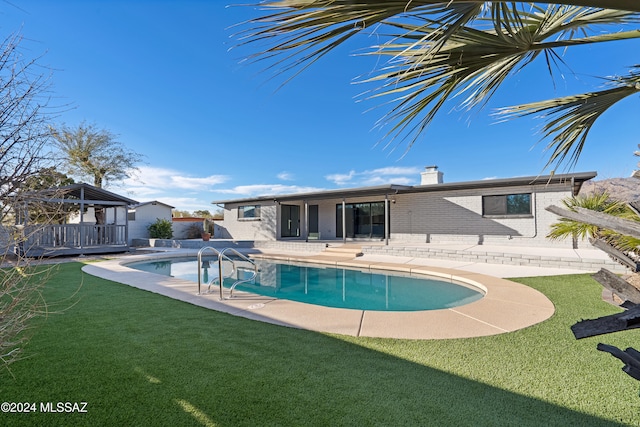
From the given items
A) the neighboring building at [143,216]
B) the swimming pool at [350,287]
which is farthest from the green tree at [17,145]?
the neighboring building at [143,216]

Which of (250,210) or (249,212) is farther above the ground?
(250,210)

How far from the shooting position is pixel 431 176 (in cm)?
1562

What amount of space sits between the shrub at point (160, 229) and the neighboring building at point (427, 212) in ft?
13.9

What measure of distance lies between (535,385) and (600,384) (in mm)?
537

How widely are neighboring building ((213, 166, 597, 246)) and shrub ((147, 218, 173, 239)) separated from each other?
→ 13.9 ft

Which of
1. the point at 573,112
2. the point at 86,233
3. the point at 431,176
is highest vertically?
the point at 431,176

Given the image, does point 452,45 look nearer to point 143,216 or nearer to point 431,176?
point 431,176

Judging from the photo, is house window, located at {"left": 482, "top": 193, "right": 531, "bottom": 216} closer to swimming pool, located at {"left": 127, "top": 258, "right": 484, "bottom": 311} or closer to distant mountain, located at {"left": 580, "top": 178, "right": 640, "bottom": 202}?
distant mountain, located at {"left": 580, "top": 178, "right": 640, "bottom": 202}

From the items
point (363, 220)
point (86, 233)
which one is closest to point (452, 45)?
point (363, 220)

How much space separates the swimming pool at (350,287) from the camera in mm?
6880

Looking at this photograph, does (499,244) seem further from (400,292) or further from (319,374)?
(319,374)

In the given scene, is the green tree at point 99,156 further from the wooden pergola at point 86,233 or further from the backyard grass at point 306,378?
the backyard grass at point 306,378

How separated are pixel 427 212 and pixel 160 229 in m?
16.4

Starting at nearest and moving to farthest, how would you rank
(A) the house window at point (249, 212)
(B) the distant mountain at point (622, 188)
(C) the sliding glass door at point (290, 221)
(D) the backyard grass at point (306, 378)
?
(B) the distant mountain at point (622, 188) → (D) the backyard grass at point (306, 378) → (C) the sliding glass door at point (290, 221) → (A) the house window at point (249, 212)
